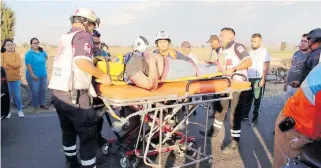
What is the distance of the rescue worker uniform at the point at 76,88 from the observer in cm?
345

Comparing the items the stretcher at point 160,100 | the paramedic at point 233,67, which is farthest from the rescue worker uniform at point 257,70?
the stretcher at point 160,100

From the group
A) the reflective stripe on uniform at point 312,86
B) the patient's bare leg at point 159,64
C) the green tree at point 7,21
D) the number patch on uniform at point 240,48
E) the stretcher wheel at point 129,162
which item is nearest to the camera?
the reflective stripe on uniform at point 312,86

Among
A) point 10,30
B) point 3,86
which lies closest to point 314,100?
point 3,86

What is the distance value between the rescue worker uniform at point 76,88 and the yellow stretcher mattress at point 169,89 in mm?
254

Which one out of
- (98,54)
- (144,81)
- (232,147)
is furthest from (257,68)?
(144,81)

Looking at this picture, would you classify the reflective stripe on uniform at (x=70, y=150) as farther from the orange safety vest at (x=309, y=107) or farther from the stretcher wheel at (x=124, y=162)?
the orange safety vest at (x=309, y=107)

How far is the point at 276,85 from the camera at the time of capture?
13.1m

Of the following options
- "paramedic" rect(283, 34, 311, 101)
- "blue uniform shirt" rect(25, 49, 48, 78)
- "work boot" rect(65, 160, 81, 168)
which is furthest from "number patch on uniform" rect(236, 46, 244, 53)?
"blue uniform shirt" rect(25, 49, 48, 78)

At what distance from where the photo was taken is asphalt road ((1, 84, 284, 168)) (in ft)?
14.9

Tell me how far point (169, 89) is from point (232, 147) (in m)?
2.05

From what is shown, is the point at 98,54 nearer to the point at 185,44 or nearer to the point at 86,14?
the point at 86,14

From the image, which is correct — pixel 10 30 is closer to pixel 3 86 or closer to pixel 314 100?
pixel 3 86

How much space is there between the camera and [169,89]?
11.7 feet

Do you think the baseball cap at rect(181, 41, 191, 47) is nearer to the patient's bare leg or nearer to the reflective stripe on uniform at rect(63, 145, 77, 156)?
the patient's bare leg
